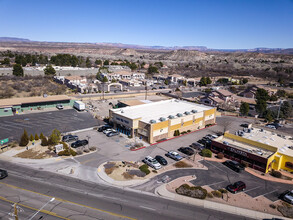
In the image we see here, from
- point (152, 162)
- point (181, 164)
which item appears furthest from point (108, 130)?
point (181, 164)

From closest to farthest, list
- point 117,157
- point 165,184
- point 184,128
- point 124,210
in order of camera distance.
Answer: point 124,210 < point 165,184 < point 117,157 < point 184,128

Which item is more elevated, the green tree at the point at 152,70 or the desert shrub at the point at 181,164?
the green tree at the point at 152,70

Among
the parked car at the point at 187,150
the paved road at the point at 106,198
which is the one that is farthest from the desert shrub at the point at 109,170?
the parked car at the point at 187,150

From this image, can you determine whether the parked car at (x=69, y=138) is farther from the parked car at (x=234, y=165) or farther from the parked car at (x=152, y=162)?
the parked car at (x=234, y=165)

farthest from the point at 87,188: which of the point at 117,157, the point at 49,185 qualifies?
the point at 117,157

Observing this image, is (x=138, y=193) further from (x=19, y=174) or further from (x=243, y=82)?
(x=243, y=82)

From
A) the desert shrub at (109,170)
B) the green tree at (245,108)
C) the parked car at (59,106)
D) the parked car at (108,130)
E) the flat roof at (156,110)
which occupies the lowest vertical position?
the desert shrub at (109,170)
